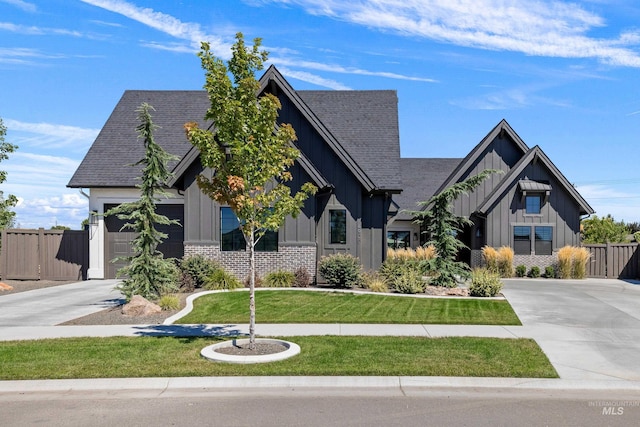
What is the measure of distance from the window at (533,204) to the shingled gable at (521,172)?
112 cm

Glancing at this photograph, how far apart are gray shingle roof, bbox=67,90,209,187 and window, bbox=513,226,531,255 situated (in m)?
16.7

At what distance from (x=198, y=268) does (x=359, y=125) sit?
10361mm

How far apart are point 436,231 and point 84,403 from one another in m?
14.3

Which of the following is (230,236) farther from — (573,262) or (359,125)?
(573,262)

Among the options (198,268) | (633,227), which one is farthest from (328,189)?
(633,227)

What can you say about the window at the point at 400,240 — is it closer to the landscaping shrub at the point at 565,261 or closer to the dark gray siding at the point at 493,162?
the dark gray siding at the point at 493,162

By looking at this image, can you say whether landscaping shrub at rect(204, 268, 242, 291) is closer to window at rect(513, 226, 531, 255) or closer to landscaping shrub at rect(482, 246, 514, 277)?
landscaping shrub at rect(482, 246, 514, 277)

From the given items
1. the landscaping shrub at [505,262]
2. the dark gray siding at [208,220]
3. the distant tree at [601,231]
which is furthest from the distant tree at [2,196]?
the distant tree at [601,231]

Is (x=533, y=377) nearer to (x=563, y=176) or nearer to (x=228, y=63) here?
(x=228, y=63)

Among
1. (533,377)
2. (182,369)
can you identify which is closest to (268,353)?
(182,369)

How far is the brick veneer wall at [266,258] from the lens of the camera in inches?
750

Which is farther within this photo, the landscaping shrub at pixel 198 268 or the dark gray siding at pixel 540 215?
the dark gray siding at pixel 540 215

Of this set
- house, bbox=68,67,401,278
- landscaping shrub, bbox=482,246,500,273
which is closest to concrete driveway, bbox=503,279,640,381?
landscaping shrub, bbox=482,246,500,273

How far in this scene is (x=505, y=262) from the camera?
25188 mm
